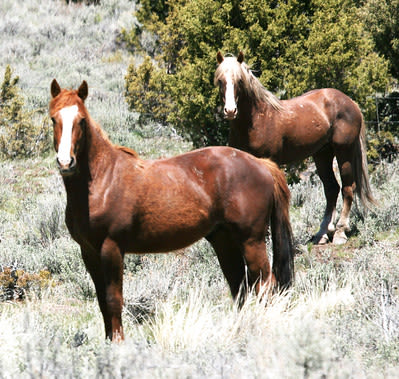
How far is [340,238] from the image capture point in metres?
8.09

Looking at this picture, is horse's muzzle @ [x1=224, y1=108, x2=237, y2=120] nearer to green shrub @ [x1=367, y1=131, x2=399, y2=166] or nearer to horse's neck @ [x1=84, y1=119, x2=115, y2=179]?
horse's neck @ [x1=84, y1=119, x2=115, y2=179]

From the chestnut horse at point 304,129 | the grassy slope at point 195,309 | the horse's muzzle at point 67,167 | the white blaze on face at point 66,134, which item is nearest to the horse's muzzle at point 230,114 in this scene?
the chestnut horse at point 304,129

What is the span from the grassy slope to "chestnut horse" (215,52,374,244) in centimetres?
47

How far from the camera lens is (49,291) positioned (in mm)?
6188

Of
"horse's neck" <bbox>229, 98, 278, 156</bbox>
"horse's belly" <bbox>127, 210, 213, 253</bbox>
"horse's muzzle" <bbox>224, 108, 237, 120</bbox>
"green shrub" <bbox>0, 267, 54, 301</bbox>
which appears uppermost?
"horse's muzzle" <bbox>224, 108, 237, 120</bbox>

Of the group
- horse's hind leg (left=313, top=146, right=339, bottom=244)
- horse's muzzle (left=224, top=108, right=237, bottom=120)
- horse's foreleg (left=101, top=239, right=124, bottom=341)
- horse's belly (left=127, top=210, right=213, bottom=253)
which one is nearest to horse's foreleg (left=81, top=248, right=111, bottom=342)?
horse's foreleg (left=101, top=239, right=124, bottom=341)

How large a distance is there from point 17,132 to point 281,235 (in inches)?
370

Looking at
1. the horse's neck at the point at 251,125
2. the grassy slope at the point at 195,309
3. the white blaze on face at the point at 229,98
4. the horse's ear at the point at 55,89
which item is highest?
the horse's ear at the point at 55,89

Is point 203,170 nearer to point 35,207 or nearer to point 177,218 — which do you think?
point 177,218

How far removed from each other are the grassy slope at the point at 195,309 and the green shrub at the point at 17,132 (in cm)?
48

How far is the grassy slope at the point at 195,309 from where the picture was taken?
3.28 metres

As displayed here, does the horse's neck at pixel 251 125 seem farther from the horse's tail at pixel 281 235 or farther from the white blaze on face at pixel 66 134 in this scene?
the white blaze on face at pixel 66 134

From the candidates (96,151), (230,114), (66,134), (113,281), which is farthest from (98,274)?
(230,114)

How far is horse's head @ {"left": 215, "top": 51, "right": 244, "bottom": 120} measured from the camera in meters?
6.81
